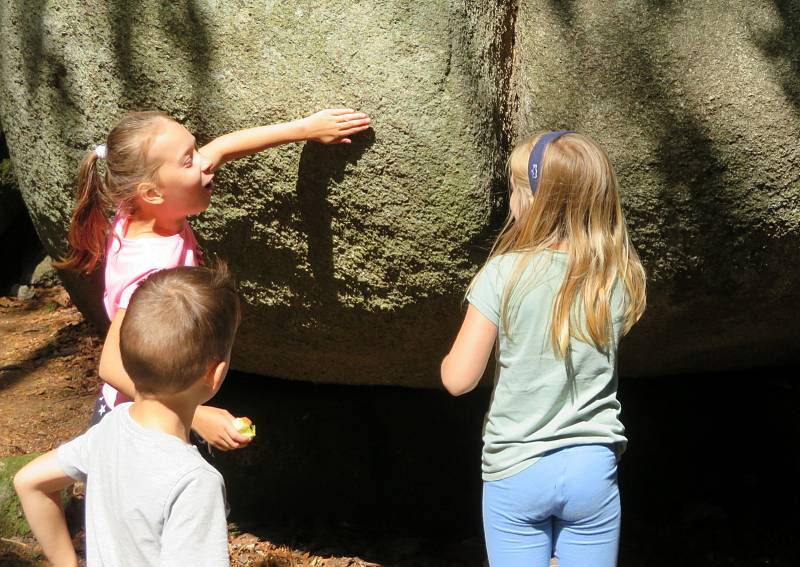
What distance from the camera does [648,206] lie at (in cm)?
244

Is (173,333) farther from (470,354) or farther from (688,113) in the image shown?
(688,113)

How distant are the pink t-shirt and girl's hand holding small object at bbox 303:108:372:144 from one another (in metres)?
0.43

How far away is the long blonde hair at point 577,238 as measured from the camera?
2090 mm

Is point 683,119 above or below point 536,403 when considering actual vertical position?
above

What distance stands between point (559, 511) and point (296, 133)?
1064 millimetres

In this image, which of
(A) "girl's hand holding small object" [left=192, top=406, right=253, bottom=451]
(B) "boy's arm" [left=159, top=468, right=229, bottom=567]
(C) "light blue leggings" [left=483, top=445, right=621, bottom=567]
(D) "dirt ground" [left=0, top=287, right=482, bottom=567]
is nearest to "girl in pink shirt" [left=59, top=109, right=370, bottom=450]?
(A) "girl's hand holding small object" [left=192, top=406, right=253, bottom=451]

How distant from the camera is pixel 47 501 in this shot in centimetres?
197

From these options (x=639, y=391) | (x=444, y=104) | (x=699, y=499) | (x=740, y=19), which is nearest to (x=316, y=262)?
(x=444, y=104)

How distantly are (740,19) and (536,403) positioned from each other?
41.3 inches

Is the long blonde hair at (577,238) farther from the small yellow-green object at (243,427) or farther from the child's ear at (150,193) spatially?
the child's ear at (150,193)

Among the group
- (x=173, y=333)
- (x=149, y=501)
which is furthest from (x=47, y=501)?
(x=173, y=333)

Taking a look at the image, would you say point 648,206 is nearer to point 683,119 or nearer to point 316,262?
point 683,119

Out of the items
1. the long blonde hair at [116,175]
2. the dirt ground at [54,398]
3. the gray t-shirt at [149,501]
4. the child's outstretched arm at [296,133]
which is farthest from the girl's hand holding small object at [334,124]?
the dirt ground at [54,398]

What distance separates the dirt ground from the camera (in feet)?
11.1
